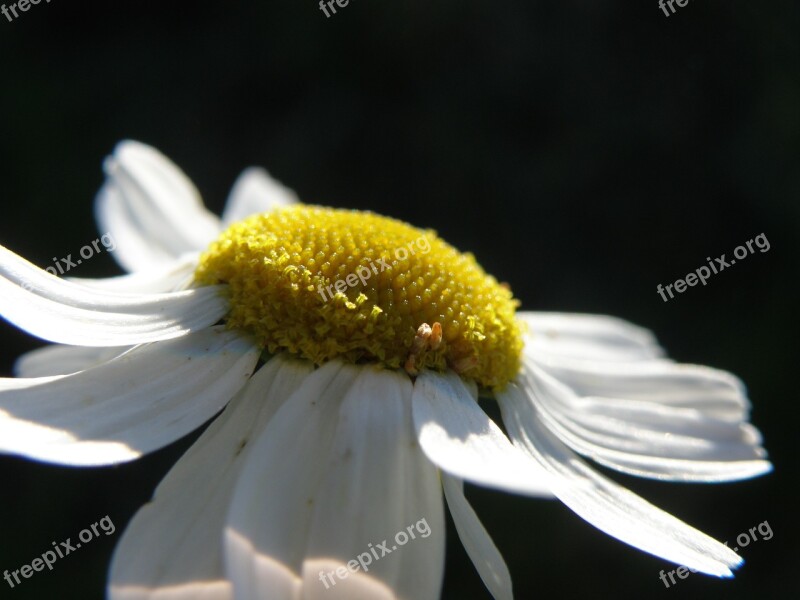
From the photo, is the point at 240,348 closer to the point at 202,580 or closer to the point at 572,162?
the point at 202,580

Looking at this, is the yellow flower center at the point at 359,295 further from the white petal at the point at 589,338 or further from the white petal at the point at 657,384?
the white petal at the point at 589,338

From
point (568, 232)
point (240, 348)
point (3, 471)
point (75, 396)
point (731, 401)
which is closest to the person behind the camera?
point (75, 396)

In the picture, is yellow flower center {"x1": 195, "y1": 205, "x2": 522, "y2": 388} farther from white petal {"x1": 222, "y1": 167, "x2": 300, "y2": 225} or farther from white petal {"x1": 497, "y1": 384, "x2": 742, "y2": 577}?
white petal {"x1": 222, "y1": 167, "x2": 300, "y2": 225}

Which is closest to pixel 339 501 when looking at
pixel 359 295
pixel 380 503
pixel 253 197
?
pixel 380 503

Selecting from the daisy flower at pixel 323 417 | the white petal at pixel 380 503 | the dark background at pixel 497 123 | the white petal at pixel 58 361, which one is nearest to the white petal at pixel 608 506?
the daisy flower at pixel 323 417

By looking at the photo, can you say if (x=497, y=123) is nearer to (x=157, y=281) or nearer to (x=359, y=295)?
(x=157, y=281)

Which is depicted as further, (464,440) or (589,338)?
(589,338)

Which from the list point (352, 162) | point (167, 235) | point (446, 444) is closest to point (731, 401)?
point (446, 444)
